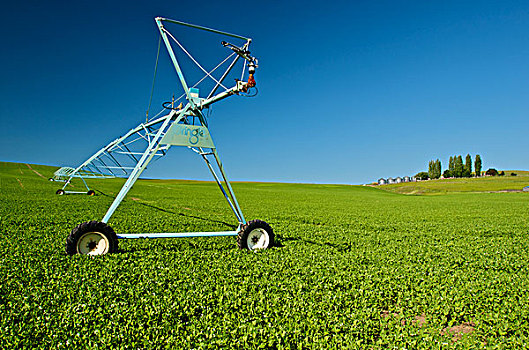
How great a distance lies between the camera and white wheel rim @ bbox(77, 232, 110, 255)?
6.73 metres

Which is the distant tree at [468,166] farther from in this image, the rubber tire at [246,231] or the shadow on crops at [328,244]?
the rubber tire at [246,231]

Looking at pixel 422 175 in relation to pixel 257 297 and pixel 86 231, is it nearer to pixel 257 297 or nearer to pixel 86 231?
pixel 257 297

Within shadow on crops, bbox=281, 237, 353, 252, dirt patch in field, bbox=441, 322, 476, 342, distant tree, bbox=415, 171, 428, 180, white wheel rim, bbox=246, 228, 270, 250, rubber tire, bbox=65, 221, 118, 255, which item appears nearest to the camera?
dirt patch in field, bbox=441, 322, 476, 342

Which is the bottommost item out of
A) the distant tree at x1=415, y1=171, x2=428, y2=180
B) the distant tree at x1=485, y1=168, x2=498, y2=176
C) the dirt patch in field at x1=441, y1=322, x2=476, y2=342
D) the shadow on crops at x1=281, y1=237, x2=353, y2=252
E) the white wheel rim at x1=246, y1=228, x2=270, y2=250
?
the dirt patch in field at x1=441, y1=322, x2=476, y2=342

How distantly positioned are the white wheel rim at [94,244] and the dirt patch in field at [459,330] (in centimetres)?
668

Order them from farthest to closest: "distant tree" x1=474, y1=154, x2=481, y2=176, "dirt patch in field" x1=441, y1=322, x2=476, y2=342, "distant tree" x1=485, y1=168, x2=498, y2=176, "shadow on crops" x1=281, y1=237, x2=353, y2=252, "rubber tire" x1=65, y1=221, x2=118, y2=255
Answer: "distant tree" x1=485, y1=168, x2=498, y2=176 < "distant tree" x1=474, y1=154, x2=481, y2=176 < "shadow on crops" x1=281, y1=237, x2=353, y2=252 < "rubber tire" x1=65, y1=221, x2=118, y2=255 < "dirt patch in field" x1=441, y1=322, x2=476, y2=342

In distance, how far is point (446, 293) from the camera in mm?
5301

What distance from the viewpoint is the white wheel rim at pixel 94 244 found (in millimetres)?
6730

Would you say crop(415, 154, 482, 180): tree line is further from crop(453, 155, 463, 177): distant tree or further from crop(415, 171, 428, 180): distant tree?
crop(415, 171, 428, 180): distant tree

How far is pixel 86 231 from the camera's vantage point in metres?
6.67

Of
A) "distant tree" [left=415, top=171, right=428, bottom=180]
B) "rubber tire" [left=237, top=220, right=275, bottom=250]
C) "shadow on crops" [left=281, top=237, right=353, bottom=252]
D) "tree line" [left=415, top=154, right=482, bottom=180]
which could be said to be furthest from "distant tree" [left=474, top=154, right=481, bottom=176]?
"rubber tire" [left=237, top=220, right=275, bottom=250]

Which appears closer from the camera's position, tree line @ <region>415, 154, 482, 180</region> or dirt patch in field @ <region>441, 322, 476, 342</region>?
dirt patch in field @ <region>441, 322, 476, 342</region>

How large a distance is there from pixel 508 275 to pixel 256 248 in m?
5.66

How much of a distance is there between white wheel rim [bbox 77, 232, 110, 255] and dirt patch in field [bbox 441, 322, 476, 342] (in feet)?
21.9
